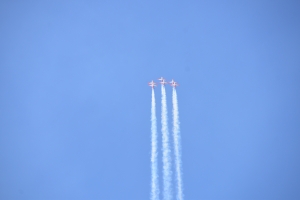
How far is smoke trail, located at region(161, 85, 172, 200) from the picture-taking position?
1372cm

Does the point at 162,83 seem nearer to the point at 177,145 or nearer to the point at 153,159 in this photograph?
the point at 177,145

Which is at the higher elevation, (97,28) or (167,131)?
(97,28)

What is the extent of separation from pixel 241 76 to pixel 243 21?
2721mm

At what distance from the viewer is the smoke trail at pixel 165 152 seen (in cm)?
1372

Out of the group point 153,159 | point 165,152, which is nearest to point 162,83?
point 165,152

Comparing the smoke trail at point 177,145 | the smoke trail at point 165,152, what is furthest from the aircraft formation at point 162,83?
the smoke trail at point 177,145

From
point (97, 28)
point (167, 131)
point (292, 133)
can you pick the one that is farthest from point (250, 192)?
point (97, 28)

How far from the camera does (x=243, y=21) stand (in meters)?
15.6

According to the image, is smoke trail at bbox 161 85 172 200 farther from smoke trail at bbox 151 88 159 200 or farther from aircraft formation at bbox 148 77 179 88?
smoke trail at bbox 151 88 159 200

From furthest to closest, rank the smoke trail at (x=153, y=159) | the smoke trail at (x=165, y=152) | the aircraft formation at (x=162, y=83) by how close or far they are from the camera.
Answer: the aircraft formation at (x=162, y=83), the smoke trail at (x=153, y=159), the smoke trail at (x=165, y=152)

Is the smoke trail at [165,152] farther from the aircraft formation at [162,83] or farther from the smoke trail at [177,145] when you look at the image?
the smoke trail at [177,145]

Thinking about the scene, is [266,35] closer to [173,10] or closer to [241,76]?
[241,76]

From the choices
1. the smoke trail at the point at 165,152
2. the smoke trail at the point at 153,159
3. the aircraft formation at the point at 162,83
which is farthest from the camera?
the aircraft formation at the point at 162,83

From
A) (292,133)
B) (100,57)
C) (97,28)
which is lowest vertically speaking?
(292,133)
